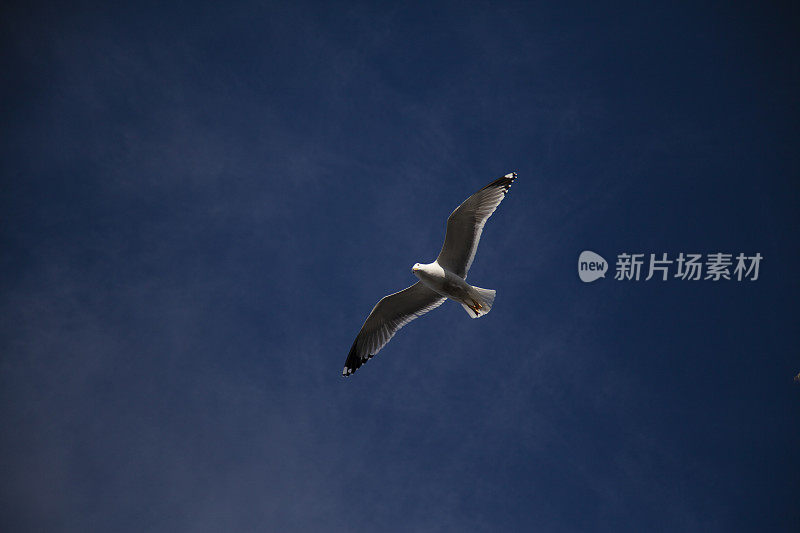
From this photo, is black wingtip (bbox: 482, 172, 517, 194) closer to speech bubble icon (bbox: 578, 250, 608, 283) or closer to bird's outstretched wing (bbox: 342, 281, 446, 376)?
bird's outstretched wing (bbox: 342, 281, 446, 376)

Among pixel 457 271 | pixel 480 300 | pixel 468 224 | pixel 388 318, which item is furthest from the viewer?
pixel 388 318

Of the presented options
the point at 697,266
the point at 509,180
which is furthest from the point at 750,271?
the point at 509,180

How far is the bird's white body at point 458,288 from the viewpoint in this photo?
8.29m

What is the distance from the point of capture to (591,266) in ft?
39.9

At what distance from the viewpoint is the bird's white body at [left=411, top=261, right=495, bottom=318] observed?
829cm

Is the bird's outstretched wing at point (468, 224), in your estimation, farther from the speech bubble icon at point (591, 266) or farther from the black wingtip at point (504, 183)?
the speech bubble icon at point (591, 266)

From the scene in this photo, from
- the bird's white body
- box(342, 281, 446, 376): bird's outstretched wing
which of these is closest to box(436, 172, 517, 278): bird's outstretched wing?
the bird's white body

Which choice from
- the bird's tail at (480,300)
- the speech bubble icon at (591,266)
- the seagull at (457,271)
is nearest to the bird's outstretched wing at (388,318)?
the seagull at (457,271)

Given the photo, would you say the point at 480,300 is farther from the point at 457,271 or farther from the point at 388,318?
the point at 388,318

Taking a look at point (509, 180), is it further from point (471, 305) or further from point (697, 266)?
point (697, 266)

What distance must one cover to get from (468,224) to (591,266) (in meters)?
4.29

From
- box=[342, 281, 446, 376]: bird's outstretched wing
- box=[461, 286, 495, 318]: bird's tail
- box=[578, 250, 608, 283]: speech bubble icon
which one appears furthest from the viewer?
box=[578, 250, 608, 283]: speech bubble icon

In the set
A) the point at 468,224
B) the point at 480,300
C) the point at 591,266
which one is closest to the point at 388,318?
the point at 480,300

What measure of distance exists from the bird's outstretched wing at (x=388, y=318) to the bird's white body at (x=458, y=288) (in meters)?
0.44
